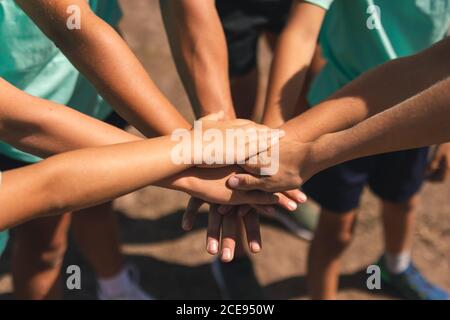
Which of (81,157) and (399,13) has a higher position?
(399,13)

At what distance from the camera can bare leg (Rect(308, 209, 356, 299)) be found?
1.76 metres

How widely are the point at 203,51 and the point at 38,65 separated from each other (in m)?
0.35

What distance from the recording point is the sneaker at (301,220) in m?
2.18

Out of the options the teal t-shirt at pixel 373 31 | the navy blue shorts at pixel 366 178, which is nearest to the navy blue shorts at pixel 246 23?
the teal t-shirt at pixel 373 31

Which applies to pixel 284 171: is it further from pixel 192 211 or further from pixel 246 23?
pixel 246 23

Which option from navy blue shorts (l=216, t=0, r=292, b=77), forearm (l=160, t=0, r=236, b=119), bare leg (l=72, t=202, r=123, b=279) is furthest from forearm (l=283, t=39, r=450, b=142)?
bare leg (l=72, t=202, r=123, b=279)

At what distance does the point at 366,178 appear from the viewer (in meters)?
1.70

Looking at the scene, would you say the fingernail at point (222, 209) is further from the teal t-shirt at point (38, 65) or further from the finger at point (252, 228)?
the teal t-shirt at point (38, 65)

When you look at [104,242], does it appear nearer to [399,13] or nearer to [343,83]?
[343,83]

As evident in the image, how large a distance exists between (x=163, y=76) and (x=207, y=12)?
1.23 metres

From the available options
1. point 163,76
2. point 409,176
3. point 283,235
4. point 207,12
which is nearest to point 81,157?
point 207,12

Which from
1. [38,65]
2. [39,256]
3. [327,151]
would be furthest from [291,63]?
[39,256]

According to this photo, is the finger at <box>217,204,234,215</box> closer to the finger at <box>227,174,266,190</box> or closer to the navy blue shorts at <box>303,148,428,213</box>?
the finger at <box>227,174,266,190</box>

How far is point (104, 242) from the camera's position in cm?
184
